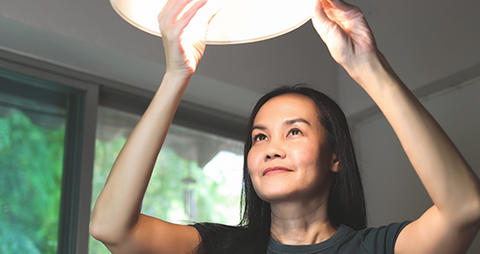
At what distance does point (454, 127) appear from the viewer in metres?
2.16

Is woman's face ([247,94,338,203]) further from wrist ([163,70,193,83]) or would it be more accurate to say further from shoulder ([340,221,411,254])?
wrist ([163,70,193,83])

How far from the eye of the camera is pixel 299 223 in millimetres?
1392

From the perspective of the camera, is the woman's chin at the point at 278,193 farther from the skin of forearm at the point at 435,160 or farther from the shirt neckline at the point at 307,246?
the skin of forearm at the point at 435,160

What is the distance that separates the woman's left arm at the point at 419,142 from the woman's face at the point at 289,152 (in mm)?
251

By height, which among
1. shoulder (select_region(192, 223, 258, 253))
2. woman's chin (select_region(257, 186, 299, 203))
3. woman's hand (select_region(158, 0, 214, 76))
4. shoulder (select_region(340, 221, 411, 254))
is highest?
woman's hand (select_region(158, 0, 214, 76))

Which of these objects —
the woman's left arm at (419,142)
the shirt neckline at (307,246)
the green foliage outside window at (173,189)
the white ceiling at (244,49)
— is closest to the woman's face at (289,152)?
the shirt neckline at (307,246)

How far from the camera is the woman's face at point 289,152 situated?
132cm

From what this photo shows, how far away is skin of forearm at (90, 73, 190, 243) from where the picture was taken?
45.4 inches

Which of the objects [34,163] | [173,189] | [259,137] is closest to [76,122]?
[34,163]

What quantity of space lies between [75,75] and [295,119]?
3.29 feet

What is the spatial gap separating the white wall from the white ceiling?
106 millimetres

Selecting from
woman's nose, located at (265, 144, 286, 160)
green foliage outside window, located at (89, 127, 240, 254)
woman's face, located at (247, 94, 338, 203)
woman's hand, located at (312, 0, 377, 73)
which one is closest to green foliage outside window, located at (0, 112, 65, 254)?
green foliage outside window, located at (89, 127, 240, 254)

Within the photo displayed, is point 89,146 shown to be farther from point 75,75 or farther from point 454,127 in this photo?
point 454,127

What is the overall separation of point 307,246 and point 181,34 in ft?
1.87
